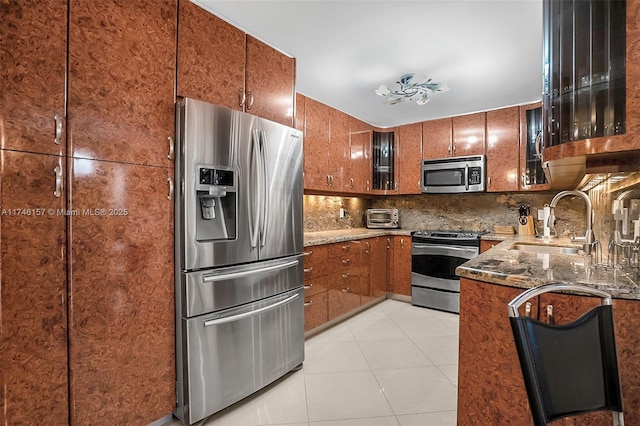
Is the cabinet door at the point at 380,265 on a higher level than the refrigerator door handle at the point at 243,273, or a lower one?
lower

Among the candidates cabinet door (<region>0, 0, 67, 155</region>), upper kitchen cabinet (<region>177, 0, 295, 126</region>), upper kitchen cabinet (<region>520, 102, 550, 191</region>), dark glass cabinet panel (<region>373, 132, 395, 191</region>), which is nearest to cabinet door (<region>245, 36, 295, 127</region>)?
upper kitchen cabinet (<region>177, 0, 295, 126</region>)

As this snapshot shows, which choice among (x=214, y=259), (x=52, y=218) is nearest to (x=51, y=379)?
(x=52, y=218)

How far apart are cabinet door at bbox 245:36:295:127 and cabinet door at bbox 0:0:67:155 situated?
993mm

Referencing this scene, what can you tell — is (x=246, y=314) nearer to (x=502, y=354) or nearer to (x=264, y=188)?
(x=264, y=188)

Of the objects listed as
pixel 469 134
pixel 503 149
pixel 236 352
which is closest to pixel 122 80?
pixel 236 352

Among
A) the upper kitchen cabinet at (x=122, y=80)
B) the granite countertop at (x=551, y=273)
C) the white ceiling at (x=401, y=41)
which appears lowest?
the granite countertop at (x=551, y=273)

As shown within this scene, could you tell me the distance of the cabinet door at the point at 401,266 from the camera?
406 centimetres

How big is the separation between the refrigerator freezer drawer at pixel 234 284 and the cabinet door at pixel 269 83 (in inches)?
41.5

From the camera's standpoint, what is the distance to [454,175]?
12.8ft

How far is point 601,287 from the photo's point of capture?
117 centimetres

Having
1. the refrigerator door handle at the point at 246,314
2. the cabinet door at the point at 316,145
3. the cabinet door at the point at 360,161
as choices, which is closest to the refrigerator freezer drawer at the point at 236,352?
the refrigerator door handle at the point at 246,314

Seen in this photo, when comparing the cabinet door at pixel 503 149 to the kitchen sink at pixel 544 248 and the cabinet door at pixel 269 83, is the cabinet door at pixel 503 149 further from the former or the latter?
the cabinet door at pixel 269 83

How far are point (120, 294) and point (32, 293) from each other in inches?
12.9

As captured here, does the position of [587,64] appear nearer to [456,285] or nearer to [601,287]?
[601,287]
